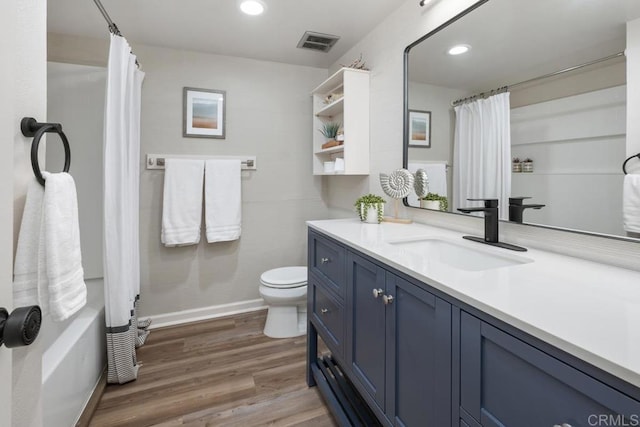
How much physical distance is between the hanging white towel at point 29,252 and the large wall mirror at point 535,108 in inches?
60.2

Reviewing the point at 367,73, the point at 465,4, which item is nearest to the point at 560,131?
the point at 465,4

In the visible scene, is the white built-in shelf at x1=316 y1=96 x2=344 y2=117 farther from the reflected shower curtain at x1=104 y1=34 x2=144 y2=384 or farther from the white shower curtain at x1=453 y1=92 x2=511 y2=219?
the reflected shower curtain at x1=104 y1=34 x2=144 y2=384

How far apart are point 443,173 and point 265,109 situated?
1.73 metres

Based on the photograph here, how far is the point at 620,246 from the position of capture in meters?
0.95

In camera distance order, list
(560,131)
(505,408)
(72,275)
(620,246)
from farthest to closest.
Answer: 1. (560,131)
2. (620,246)
3. (72,275)
4. (505,408)

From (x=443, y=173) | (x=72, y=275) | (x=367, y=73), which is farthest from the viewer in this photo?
→ (x=367, y=73)

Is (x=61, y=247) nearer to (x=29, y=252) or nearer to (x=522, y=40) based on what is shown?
(x=29, y=252)

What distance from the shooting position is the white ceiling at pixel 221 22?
1.86 m

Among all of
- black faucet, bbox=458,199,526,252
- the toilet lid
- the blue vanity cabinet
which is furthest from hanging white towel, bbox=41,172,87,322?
the toilet lid

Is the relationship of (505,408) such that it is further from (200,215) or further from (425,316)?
(200,215)

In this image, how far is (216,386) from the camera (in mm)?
1773

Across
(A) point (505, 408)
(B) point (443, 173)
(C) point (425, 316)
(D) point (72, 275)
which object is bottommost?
(A) point (505, 408)

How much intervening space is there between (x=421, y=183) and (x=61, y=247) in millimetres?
1616

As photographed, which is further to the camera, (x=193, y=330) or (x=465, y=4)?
(x=193, y=330)
